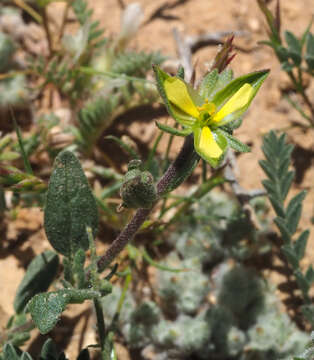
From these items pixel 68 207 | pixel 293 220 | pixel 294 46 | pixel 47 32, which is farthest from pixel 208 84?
pixel 47 32

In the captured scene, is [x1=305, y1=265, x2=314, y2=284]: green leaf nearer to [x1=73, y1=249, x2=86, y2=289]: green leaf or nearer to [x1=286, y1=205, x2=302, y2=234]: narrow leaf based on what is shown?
[x1=286, y1=205, x2=302, y2=234]: narrow leaf

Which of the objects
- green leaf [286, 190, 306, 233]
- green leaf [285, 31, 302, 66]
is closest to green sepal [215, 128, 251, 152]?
green leaf [286, 190, 306, 233]

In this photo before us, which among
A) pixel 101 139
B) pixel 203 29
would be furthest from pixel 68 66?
pixel 203 29

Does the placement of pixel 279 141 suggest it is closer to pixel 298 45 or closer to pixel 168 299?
pixel 298 45

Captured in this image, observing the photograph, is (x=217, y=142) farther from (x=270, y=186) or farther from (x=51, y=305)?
(x=270, y=186)

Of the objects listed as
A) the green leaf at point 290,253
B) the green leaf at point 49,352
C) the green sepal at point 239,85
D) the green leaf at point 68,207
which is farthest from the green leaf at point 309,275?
the green leaf at point 49,352

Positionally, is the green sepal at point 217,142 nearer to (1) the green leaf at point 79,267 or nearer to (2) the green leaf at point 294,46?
(1) the green leaf at point 79,267
